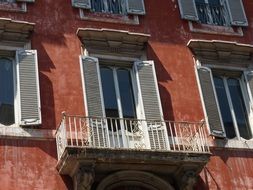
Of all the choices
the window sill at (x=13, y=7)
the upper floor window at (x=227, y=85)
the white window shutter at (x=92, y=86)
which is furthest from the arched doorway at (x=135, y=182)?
the window sill at (x=13, y=7)

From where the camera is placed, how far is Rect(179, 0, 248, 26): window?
18897 millimetres

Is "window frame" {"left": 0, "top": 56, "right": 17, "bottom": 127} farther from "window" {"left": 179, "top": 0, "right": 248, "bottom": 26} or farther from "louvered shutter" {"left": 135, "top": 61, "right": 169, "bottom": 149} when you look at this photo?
"window" {"left": 179, "top": 0, "right": 248, "bottom": 26}

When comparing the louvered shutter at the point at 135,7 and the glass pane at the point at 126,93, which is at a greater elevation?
the louvered shutter at the point at 135,7

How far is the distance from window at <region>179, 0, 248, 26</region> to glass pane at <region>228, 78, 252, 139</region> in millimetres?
1985

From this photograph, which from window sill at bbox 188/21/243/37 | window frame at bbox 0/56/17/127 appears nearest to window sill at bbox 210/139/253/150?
window sill at bbox 188/21/243/37

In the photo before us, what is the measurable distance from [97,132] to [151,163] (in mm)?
1410

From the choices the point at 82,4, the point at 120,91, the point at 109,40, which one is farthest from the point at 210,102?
the point at 82,4

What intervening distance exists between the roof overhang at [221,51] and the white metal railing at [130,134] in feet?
7.93

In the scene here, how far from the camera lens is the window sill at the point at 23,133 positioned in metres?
15.1

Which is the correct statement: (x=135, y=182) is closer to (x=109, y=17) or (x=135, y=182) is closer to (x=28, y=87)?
(x=28, y=87)

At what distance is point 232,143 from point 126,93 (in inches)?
117

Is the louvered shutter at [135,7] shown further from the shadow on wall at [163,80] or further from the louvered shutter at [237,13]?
the louvered shutter at [237,13]

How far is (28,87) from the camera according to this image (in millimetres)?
15781

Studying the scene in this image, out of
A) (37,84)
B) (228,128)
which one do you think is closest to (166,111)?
(228,128)
